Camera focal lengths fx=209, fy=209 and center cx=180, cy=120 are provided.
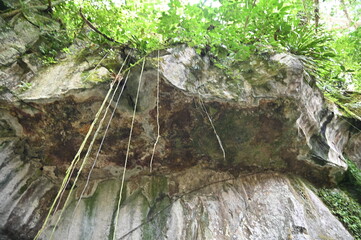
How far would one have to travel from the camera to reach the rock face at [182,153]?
222cm

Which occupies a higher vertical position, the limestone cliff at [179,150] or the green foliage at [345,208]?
the limestone cliff at [179,150]

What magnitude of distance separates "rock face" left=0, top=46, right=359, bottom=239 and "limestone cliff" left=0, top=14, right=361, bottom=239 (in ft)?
0.04

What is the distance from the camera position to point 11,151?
2.54m

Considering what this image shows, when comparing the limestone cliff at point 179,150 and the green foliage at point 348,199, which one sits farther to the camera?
the green foliage at point 348,199

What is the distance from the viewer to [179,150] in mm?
2631

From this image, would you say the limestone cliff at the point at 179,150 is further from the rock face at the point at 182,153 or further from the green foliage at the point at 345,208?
the green foliage at the point at 345,208

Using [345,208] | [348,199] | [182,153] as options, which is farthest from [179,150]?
→ [348,199]

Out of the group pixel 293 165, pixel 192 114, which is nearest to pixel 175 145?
pixel 192 114

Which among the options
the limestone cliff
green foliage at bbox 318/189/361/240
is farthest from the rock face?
green foliage at bbox 318/189/361/240

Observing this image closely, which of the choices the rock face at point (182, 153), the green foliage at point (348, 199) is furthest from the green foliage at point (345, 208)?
the rock face at point (182, 153)

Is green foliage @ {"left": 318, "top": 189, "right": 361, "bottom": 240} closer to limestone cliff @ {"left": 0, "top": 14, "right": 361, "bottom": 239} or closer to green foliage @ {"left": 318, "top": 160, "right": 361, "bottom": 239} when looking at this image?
green foliage @ {"left": 318, "top": 160, "right": 361, "bottom": 239}

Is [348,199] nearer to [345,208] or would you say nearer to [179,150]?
[345,208]

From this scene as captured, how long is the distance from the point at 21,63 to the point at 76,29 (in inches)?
33.5

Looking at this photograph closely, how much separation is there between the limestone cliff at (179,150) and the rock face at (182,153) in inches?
0.5
